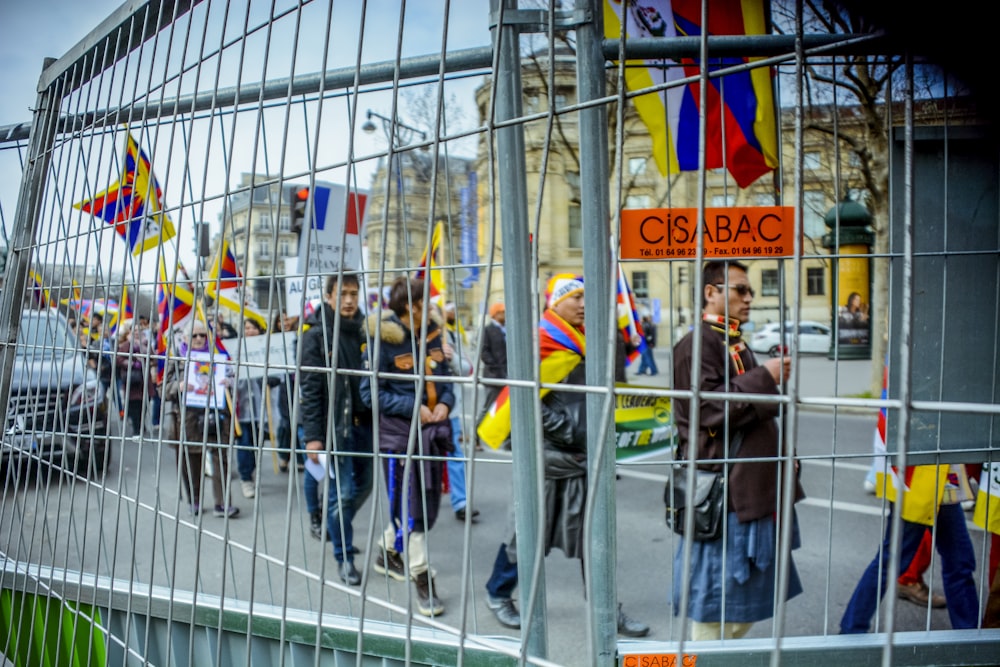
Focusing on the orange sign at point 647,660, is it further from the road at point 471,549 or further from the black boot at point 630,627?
the black boot at point 630,627

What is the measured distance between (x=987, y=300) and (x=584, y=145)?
117 cm

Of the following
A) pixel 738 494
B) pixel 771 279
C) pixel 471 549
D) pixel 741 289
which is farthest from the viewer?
pixel 771 279

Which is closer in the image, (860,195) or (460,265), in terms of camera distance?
(460,265)

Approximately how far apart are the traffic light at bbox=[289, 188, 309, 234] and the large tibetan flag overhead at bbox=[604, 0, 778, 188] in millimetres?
1018

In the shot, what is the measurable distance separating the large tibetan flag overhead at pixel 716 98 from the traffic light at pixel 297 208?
3.34 ft

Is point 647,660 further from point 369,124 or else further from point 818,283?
point 818,283

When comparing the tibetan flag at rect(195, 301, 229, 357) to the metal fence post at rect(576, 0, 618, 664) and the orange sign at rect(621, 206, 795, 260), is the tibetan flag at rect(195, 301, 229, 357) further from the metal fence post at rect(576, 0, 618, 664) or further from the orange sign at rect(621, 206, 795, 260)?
the orange sign at rect(621, 206, 795, 260)

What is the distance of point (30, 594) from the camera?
2281mm

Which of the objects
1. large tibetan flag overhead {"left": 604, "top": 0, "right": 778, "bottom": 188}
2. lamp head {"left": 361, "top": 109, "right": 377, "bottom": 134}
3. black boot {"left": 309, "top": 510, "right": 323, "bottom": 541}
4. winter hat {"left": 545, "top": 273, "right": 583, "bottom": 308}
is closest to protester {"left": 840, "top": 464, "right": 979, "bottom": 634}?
winter hat {"left": 545, "top": 273, "right": 583, "bottom": 308}

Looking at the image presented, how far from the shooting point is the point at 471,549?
3.14 m

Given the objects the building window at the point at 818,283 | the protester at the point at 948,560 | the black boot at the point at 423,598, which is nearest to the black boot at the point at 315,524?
the black boot at the point at 423,598

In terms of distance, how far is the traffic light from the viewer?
2377 millimetres

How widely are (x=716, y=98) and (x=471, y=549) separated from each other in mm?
2097

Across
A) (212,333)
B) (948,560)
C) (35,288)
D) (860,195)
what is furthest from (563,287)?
(860,195)
